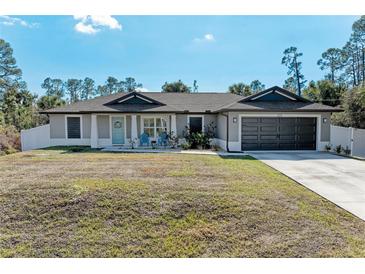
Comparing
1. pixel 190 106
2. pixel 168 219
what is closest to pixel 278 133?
pixel 190 106

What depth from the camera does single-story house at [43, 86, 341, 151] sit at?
16.0m

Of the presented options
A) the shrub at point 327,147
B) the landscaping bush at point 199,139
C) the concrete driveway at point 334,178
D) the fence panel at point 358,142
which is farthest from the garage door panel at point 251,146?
the fence panel at point 358,142

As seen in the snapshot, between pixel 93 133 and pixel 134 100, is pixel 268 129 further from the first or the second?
pixel 93 133

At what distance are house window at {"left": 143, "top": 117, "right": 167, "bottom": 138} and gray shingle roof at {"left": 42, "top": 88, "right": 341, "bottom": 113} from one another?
0.95 metres

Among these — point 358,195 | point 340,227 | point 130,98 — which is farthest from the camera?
point 130,98

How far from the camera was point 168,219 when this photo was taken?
5.54 meters

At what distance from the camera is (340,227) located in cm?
520

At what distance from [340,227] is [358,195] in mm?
2385

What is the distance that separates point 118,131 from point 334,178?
14.0 meters

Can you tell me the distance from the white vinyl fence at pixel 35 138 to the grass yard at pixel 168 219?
1186 centimetres

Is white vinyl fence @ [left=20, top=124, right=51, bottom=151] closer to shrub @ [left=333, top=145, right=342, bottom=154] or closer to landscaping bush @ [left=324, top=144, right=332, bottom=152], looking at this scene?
landscaping bush @ [left=324, top=144, right=332, bottom=152]

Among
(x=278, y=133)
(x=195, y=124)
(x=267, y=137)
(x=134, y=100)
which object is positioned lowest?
(x=267, y=137)
